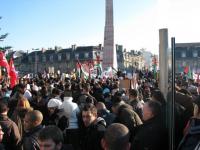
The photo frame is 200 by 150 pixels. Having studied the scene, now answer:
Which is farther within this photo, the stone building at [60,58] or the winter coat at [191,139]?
the stone building at [60,58]

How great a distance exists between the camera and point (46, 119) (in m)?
8.03

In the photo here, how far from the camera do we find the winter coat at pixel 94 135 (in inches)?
207

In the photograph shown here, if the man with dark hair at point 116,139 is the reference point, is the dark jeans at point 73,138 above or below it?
below

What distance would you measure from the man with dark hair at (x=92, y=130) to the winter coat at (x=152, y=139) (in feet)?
3.05

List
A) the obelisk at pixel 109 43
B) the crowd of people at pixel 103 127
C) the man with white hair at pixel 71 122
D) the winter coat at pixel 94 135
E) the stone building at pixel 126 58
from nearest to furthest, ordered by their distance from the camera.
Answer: the crowd of people at pixel 103 127
the winter coat at pixel 94 135
the man with white hair at pixel 71 122
the obelisk at pixel 109 43
the stone building at pixel 126 58

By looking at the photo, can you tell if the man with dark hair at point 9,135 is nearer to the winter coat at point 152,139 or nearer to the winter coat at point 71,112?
the winter coat at point 71,112

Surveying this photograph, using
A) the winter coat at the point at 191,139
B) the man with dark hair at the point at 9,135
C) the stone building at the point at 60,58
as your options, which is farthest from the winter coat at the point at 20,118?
the stone building at the point at 60,58

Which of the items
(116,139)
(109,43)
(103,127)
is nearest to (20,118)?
(103,127)

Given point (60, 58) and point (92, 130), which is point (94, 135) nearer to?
point (92, 130)

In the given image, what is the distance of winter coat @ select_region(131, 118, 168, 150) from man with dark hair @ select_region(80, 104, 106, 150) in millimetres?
931

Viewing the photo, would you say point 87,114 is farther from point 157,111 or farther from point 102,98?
point 102,98

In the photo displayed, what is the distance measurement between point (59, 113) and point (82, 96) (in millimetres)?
1950

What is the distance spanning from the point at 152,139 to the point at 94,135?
1.15 meters

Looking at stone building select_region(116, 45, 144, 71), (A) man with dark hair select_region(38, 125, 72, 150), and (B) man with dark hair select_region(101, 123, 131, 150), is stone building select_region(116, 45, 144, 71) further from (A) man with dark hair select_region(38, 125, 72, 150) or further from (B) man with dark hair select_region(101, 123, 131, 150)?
(B) man with dark hair select_region(101, 123, 131, 150)
